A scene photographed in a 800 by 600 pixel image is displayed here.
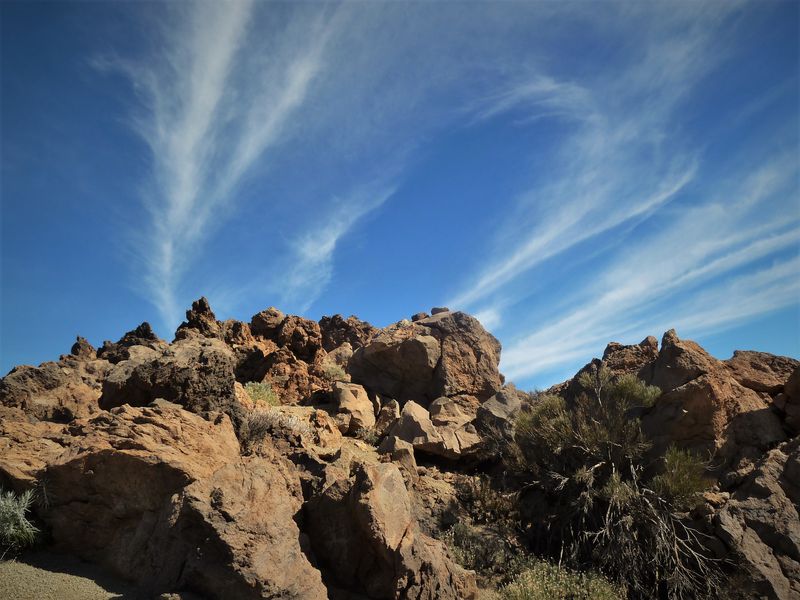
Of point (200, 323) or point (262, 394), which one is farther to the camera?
point (200, 323)

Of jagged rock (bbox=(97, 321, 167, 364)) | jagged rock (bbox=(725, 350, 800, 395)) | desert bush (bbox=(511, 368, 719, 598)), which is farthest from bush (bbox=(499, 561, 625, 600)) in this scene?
jagged rock (bbox=(97, 321, 167, 364))

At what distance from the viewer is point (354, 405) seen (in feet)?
49.1

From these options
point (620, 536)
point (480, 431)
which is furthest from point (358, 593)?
point (480, 431)

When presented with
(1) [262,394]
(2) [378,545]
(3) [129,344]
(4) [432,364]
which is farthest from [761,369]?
(3) [129,344]

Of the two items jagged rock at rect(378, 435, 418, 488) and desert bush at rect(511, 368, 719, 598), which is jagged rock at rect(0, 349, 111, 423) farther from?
desert bush at rect(511, 368, 719, 598)

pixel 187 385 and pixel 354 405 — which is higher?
pixel 354 405

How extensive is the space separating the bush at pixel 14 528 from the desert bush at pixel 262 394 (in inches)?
298

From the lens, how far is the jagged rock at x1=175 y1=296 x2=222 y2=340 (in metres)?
20.2

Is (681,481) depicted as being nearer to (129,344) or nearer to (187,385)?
(187,385)

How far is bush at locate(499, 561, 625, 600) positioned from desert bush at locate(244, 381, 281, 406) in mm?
8521

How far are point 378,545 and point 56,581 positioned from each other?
12.3 feet

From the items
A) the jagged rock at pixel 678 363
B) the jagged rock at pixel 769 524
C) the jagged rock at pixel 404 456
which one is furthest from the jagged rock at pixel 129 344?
the jagged rock at pixel 769 524

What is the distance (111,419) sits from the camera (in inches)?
290

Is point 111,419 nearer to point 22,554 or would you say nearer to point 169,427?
point 169,427
